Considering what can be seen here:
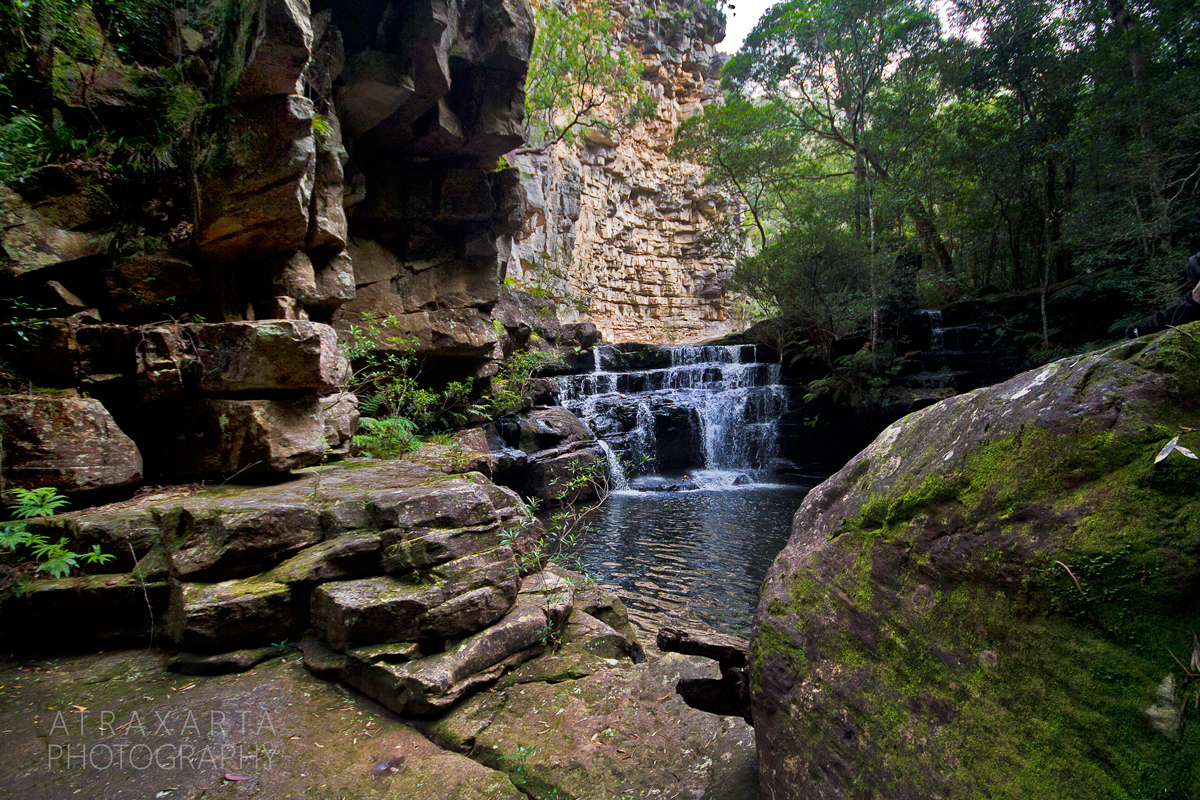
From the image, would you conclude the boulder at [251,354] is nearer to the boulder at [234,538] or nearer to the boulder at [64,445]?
the boulder at [64,445]

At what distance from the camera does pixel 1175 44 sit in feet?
29.2

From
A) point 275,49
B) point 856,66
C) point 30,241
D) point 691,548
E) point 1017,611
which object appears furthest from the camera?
point 856,66

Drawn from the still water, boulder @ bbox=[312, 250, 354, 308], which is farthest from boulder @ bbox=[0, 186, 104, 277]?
the still water

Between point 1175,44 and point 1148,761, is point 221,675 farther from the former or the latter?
point 1175,44

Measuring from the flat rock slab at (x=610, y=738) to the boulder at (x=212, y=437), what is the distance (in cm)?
275

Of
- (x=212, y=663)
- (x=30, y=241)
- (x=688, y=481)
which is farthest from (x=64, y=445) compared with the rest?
(x=688, y=481)

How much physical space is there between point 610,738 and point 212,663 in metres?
2.26

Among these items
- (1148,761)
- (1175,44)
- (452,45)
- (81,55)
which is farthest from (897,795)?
(1175,44)

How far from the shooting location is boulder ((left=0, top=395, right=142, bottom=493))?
3398mm

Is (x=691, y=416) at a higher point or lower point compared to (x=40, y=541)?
higher

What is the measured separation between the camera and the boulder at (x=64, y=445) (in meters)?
3.40

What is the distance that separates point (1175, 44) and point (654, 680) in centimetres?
1350

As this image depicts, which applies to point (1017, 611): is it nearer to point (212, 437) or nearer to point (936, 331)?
point (212, 437)

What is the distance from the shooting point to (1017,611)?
1.32m
